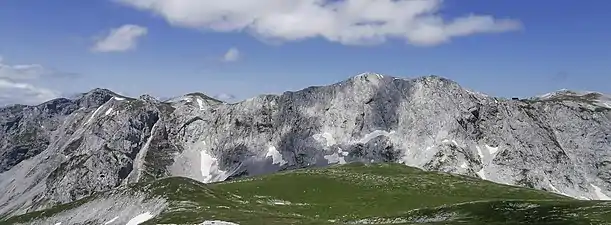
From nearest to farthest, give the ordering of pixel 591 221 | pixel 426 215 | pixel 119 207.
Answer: pixel 591 221 → pixel 426 215 → pixel 119 207

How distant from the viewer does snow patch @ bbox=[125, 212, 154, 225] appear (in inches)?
4606

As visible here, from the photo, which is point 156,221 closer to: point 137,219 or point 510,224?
point 137,219

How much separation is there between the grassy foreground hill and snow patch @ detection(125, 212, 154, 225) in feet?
3.62

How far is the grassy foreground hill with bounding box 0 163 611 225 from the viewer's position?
93.0 meters

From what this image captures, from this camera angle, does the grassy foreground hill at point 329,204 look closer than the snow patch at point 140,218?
Yes

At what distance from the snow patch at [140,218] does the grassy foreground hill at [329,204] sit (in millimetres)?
1103

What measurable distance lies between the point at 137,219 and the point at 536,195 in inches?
4461

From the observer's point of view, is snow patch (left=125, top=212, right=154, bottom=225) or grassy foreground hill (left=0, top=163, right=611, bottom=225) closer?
grassy foreground hill (left=0, top=163, right=611, bottom=225)

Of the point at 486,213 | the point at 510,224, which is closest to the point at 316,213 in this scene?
the point at 486,213

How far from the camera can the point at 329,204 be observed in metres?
148

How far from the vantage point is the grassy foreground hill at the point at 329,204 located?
93000mm

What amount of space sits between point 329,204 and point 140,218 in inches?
1922

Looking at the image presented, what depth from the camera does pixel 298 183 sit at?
180m

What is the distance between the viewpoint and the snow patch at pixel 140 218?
384 feet
